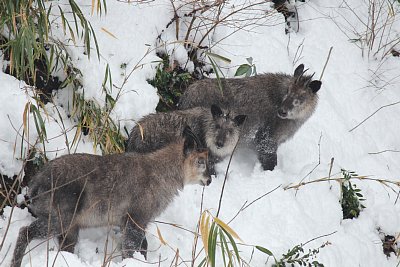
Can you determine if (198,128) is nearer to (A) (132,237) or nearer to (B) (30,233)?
(A) (132,237)

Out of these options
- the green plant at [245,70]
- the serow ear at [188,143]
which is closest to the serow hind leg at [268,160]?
the green plant at [245,70]

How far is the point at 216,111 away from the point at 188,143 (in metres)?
0.98

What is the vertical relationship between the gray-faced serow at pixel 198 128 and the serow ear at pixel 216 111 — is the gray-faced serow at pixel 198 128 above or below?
below

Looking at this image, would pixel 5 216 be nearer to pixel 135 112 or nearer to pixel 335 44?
pixel 135 112

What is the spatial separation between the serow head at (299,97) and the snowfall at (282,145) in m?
0.42

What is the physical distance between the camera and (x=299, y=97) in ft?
19.6

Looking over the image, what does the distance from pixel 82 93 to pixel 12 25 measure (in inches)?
34.1

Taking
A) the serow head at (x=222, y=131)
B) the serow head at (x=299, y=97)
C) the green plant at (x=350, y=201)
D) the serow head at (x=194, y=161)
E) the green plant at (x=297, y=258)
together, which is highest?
the serow head at (x=299, y=97)

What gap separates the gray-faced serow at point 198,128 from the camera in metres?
5.28

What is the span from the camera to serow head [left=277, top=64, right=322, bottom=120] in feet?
19.6

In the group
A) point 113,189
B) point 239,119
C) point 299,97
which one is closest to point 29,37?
point 113,189

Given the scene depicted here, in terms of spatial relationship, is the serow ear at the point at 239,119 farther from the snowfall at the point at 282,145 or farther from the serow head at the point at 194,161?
the serow head at the point at 194,161

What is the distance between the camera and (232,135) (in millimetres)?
5648

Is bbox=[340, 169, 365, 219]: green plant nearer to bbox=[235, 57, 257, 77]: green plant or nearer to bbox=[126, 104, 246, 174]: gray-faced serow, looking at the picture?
bbox=[126, 104, 246, 174]: gray-faced serow
